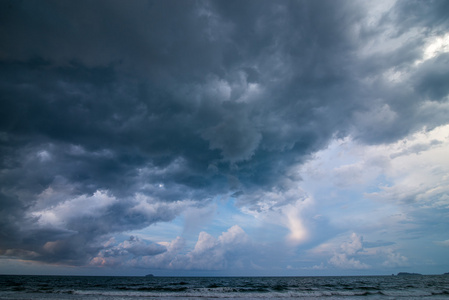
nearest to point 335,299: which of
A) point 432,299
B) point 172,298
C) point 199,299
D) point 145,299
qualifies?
point 432,299

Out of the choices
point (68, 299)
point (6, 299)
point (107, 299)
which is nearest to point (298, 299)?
point (107, 299)

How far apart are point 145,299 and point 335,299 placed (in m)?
29.6

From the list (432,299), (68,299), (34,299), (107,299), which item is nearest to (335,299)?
(432,299)

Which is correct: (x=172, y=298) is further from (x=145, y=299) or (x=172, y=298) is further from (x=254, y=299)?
(x=254, y=299)

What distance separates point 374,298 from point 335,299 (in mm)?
7136

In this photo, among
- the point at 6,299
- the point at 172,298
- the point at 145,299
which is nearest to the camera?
the point at 6,299

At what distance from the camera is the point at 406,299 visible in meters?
35.8

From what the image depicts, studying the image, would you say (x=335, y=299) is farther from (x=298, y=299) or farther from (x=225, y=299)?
(x=225, y=299)

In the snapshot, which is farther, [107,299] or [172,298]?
[172,298]

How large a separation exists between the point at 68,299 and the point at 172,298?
15381 millimetres

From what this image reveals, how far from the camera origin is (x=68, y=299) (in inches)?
1350

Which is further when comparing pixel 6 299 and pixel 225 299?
pixel 225 299

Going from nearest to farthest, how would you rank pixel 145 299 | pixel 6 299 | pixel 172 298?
pixel 6 299 < pixel 145 299 < pixel 172 298

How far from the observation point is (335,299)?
1406 inches
